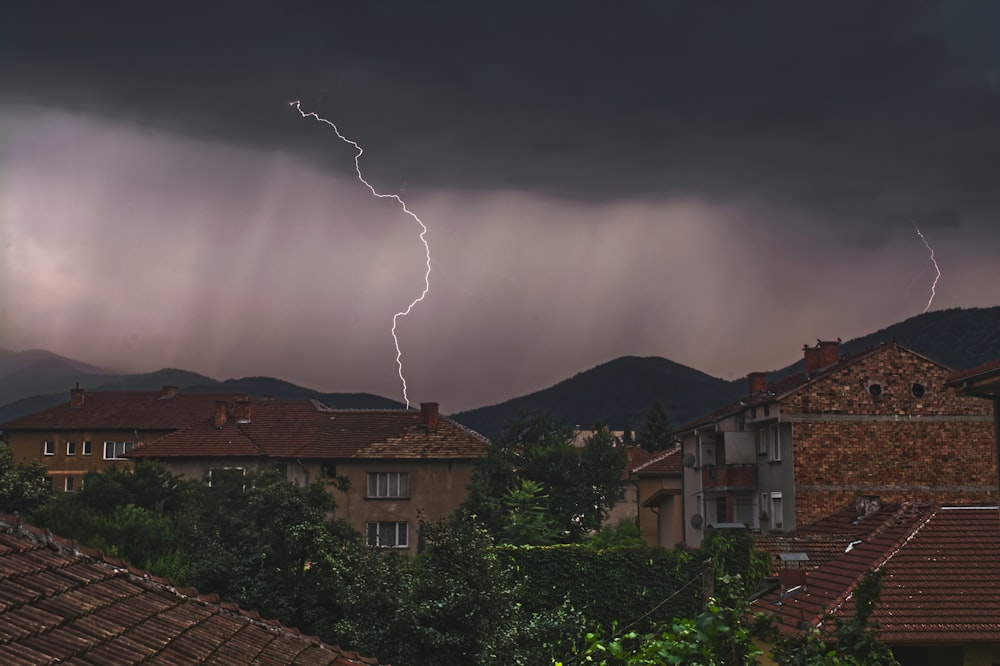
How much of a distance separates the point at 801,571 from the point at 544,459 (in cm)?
4949

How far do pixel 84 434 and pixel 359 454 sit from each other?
34.1 metres

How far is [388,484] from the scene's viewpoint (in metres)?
63.4

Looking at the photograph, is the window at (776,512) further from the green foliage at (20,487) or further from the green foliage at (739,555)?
the green foliage at (20,487)

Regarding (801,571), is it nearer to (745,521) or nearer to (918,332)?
(745,521)

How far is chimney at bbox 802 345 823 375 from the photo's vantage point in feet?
166

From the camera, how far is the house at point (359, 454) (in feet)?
206

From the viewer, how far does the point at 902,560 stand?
23.8m

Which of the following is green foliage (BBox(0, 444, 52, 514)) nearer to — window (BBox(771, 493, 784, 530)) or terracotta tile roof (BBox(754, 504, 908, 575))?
window (BBox(771, 493, 784, 530))

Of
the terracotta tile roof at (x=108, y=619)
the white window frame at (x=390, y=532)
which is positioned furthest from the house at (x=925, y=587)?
the white window frame at (x=390, y=532)

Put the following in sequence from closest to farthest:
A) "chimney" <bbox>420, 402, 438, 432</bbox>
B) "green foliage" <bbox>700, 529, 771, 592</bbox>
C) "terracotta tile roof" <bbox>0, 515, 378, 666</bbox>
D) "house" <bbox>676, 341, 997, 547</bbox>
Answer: "terracotta tile roof" <bbox>0, 515, 378, 666</bbox>, "green foliage" <bbox>700, 529, 771, 592</bbox>, "house" <bbox>676, 341, 997, 547</bbox>, "chimney" <bbox>420, 402, 438, 432</bbox>

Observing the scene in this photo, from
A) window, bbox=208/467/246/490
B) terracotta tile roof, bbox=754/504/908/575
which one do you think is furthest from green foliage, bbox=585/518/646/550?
window, bbox=208/467/246/490

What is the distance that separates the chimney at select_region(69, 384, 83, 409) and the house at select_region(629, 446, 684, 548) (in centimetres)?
5057

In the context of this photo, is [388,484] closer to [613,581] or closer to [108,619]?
[613,581]

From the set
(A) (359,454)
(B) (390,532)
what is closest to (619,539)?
(B) (390,532)
